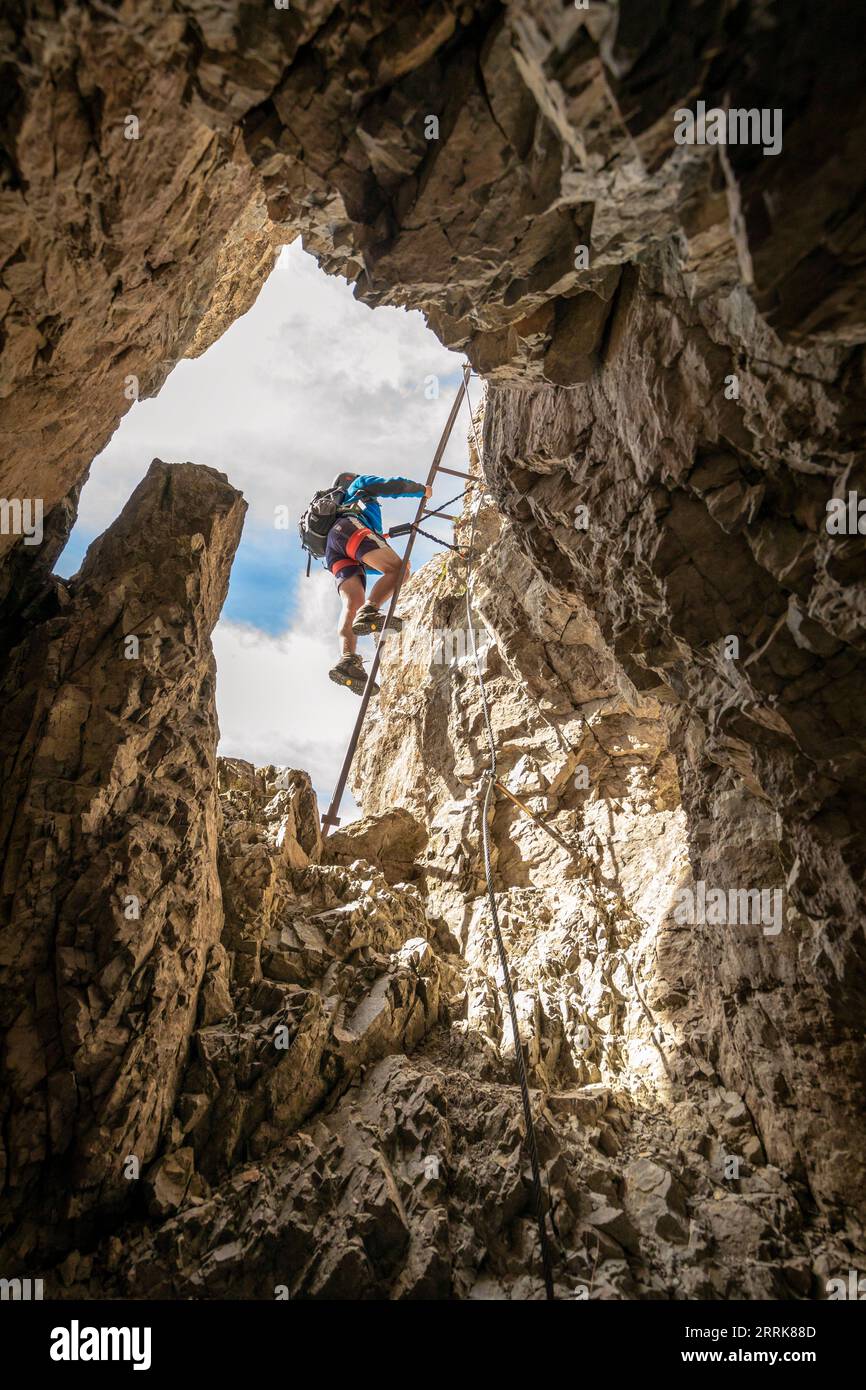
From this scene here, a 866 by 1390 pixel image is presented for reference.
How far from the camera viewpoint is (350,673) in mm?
8977

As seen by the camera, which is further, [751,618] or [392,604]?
[392,604]

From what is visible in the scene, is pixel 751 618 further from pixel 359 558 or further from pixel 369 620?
pixel 359 558

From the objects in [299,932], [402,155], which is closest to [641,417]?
[402,155]

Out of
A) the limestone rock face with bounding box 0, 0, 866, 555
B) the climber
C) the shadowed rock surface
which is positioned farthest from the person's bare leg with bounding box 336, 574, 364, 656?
the limestone rock face with bounding box 0, 0, 866, 555

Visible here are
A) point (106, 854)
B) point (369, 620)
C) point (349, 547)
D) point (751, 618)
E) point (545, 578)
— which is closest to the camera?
point (751, 618)

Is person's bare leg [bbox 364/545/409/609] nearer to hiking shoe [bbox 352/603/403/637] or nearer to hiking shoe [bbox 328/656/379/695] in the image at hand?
hiking shoe [bbox 352/603/403/637]

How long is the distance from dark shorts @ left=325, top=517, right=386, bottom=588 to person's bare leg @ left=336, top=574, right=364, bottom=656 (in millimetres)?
120

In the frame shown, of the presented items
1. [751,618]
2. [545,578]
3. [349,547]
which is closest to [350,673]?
[349,547]

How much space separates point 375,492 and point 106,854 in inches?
253

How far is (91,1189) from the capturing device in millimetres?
4223

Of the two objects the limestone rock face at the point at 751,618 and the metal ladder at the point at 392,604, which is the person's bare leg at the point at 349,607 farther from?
the limestone rock face at the point at 751,618
